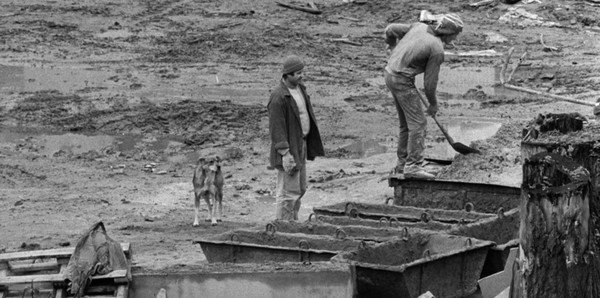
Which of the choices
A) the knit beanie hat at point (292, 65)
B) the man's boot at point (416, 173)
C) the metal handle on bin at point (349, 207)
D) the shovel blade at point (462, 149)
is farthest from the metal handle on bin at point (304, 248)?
the shovel blade at point (462, 149)

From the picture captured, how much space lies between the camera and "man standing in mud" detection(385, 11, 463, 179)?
13984mm

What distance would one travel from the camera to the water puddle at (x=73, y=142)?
65.3 ft

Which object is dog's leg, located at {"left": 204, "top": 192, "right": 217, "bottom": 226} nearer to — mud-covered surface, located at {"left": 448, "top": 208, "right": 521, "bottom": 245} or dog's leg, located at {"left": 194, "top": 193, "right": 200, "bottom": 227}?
dog's leg, located at {"left": 194, "top": 193, "right": 200, "bottom": 227}

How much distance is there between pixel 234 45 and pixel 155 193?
34.9 ft

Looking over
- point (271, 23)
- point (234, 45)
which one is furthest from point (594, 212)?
point (271, 23)

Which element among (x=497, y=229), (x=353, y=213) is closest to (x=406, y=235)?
(x=497, y=229)

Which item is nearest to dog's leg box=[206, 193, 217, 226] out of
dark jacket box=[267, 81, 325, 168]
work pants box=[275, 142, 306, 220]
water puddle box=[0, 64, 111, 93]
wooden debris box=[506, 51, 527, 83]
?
work pants box=[275, 142, 306, 220]

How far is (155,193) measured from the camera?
56.4 ft

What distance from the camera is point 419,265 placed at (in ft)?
33.6

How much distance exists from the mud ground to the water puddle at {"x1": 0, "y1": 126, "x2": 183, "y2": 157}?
0.18 ft

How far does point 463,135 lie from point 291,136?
21.7ft

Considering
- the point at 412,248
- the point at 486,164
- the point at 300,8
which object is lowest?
the point at 412,248

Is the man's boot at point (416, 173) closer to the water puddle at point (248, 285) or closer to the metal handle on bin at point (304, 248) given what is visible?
the metal handle on bin at point (304, 248)

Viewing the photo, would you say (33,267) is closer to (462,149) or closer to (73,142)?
(462,149)
